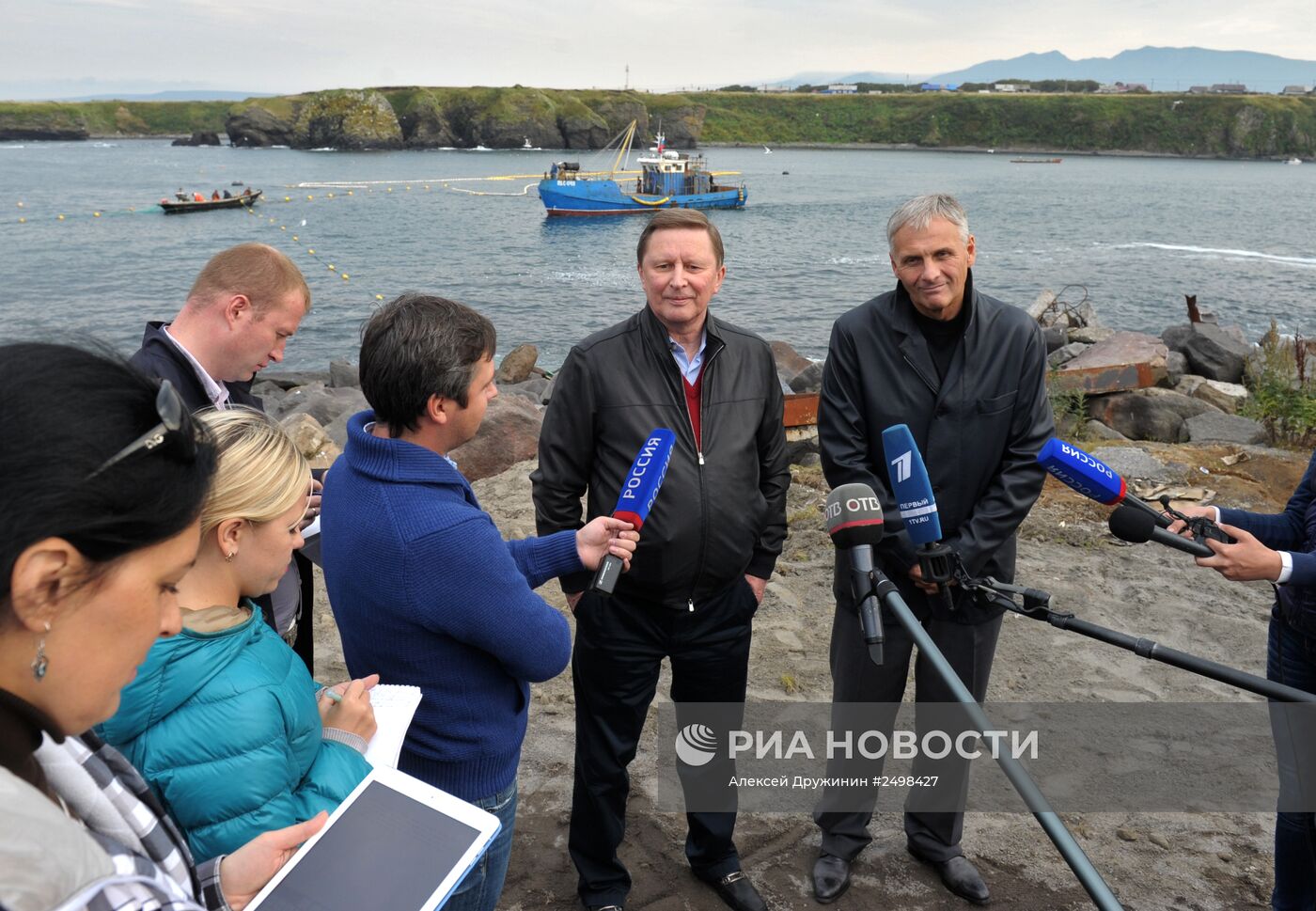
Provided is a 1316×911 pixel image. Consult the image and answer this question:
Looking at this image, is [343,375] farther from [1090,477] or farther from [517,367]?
[1090,477]

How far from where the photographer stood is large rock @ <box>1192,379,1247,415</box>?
12.2 m

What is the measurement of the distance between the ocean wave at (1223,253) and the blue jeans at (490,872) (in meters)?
40.2

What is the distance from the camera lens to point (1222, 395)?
1238 cm

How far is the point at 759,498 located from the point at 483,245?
127ft

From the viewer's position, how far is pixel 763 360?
3.56 meters

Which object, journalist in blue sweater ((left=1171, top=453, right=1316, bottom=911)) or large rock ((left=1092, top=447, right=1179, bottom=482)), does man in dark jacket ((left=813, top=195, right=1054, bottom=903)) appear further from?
large rock ((left=1092, top=447, right=1179, bottom=482))

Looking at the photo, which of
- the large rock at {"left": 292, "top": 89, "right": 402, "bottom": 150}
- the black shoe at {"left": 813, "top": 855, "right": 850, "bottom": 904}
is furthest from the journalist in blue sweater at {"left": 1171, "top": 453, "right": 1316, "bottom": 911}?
the large rock at {"left": 292, "top": 89, "right": 402, "bottom": 150}

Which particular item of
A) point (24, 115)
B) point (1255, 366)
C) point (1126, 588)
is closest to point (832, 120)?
point (24, 115)

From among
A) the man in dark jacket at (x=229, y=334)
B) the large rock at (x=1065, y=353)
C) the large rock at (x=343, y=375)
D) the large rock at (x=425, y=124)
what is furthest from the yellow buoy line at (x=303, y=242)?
the large rock at (x=425, y=124)

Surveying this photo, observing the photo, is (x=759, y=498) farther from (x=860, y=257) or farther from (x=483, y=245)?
(x=483, y=245)

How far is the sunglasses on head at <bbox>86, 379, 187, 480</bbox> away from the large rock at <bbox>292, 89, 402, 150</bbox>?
109 m

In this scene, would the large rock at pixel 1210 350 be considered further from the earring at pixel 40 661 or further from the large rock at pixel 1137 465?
the earring at pixel 40 661

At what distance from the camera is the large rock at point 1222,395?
12.2 meters

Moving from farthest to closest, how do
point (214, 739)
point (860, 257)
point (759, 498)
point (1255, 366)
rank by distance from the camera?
point (860, 257)
point (1255, 366)
point (759, 498)
point (214, 739)
